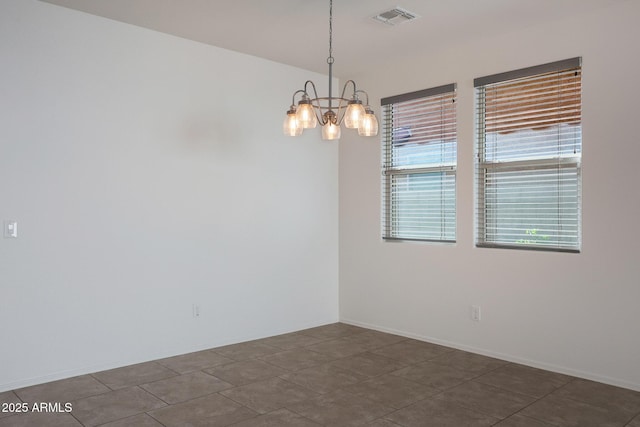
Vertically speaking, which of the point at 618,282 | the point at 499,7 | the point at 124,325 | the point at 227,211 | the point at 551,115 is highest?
the point at 499,7

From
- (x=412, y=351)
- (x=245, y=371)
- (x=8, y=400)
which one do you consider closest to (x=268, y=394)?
(x=245, y=371)

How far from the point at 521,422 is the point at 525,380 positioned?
0.77 metres

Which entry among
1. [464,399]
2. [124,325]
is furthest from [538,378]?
[124,325]

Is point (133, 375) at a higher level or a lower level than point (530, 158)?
lower

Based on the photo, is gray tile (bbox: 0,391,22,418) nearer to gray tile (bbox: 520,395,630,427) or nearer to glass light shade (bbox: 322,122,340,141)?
glass light shade (bbox: 322,122,340,141)

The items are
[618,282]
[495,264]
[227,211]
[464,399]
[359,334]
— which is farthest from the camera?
[359,334]

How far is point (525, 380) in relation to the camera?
141 inches

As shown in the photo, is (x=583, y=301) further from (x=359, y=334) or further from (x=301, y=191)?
(x=301, y=191)

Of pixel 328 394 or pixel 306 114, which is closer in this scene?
pixel 306 114

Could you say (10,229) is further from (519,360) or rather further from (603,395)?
(603,395)

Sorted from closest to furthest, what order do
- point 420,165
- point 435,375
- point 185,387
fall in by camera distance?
point 185,387 → point 435,375 → point 420,165

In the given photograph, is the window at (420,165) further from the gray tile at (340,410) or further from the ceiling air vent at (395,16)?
the gray tile at (340,410)

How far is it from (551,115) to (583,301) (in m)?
1.41

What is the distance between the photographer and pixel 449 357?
4145 mm
